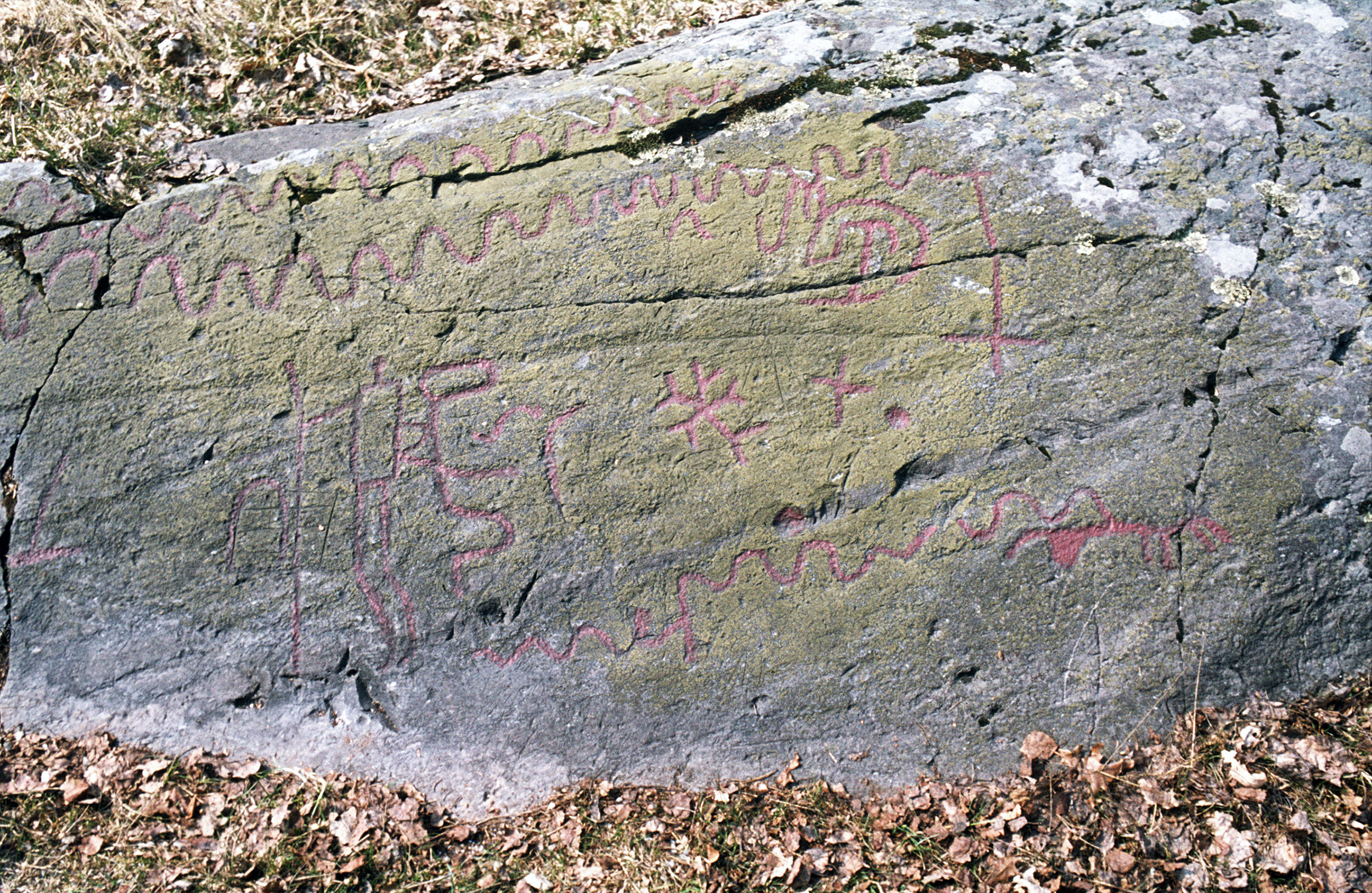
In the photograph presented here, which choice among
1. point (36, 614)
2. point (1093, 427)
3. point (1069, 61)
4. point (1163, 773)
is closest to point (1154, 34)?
point (1069, 61)

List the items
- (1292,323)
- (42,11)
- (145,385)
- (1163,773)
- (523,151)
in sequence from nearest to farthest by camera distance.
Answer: (1163,773)
(1292,323)
(145,385)
(523,151)
(42,11)

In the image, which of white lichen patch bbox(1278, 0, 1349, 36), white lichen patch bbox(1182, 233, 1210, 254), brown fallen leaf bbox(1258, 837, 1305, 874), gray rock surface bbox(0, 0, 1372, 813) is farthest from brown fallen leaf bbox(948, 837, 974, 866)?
white lichen patch bbox(1278, 0, 1349, 36)

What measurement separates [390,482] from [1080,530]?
7.05ft

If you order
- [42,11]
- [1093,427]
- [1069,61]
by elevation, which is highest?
[42,11]

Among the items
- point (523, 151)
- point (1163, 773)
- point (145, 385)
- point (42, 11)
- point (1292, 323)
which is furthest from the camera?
point (42, 11)

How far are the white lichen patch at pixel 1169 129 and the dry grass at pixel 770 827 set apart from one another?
1.81 metres

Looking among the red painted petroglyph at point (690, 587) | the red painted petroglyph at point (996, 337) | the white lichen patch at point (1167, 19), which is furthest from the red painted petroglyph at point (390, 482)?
the white lichen patch at point (1167, 19)

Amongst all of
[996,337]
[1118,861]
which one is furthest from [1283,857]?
[996,337]

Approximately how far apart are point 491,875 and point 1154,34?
3552 millimetres

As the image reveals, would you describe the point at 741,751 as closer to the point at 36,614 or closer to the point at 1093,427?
the point at 1093,427

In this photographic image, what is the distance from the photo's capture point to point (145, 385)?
290 centimetres

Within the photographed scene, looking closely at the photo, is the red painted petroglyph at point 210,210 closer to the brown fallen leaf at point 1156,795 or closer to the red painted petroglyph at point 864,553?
the red painted petroglyph at point 864,553

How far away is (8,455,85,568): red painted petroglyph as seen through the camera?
2.82 metres

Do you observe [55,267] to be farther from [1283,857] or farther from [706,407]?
[1283,857]
